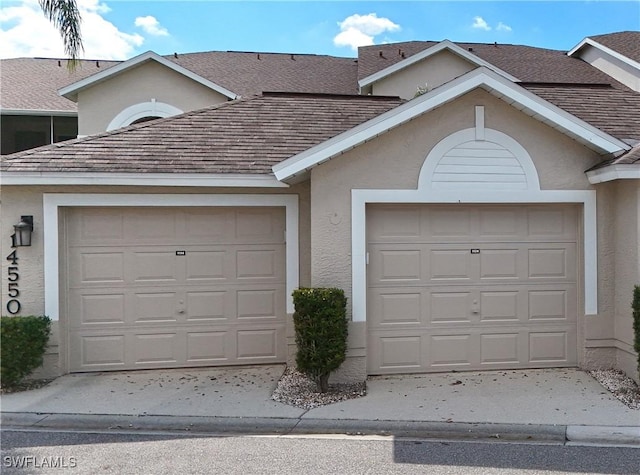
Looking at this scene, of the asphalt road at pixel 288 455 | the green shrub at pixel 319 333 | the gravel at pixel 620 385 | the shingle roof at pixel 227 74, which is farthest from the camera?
the shingle roof at pixel 227 74

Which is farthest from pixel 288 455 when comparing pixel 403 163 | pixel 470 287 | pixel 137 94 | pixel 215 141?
pixel 137 94

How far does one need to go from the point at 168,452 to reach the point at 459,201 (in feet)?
16.0

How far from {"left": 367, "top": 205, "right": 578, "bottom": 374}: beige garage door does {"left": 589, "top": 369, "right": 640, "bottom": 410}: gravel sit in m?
0.50

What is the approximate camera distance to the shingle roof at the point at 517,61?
1627cm

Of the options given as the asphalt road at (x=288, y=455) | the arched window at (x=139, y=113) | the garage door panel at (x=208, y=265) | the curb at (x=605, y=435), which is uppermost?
the arched window at (x=139, y=113)

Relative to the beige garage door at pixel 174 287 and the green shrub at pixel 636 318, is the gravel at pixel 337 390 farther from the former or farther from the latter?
the beige garage door at pixel 174 287

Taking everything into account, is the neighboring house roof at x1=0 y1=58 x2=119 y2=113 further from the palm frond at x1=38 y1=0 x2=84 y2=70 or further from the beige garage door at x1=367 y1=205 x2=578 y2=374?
the beige garage door at x1=367 y1=205 x2=578 y2=374

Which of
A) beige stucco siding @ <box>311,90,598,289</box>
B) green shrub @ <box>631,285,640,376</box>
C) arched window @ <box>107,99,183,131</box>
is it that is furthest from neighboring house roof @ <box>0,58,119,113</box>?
green shrub @ <box>631,285,640,376</box>

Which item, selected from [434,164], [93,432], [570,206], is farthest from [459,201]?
[93,432]

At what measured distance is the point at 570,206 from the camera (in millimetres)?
7473

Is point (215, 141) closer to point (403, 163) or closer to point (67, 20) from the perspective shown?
point (403, 163)

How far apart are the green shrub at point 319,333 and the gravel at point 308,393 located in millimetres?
172

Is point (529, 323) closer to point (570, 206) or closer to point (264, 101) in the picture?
point (570, 206)

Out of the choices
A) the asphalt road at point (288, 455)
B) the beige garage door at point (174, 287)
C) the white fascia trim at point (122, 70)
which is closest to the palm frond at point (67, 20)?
the white fascia trim at point (122, 70)
